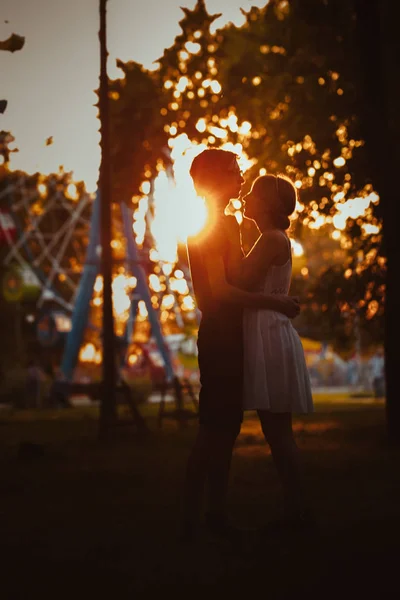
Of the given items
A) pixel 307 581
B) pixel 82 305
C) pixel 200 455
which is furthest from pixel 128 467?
pixel 82 305

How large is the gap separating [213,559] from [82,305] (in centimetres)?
3334

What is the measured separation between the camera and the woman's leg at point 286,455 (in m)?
6.01

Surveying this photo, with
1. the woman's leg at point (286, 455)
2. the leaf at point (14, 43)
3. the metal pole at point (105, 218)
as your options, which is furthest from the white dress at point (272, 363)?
the metal pole at point (105, 218)

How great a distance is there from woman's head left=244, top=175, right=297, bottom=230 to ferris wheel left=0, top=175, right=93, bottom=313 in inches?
1902

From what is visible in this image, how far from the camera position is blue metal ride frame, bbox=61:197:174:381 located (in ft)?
122

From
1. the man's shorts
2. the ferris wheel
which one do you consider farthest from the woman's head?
the ferris wheel

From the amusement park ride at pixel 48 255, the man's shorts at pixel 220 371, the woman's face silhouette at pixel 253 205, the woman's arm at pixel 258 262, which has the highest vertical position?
the amusement park ride at pixel 48 255

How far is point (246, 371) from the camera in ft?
19.3

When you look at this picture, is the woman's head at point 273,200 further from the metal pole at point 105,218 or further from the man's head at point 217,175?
the metal pole at point 105,218

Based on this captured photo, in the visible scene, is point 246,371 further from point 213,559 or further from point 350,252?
point 350,252

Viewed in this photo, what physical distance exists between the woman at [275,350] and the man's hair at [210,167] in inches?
10.6

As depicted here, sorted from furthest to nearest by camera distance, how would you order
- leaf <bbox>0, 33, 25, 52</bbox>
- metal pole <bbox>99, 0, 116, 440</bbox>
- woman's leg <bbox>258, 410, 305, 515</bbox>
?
1. metal pole <bbox>99, 0, 116, 440</bbox>
2. leaf <bbox>0, 33, 25, 52</bbox>
3. woman's leg <bbox>258, 410, 305, 515</bbox>

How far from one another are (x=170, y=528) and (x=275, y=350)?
1.39 metres

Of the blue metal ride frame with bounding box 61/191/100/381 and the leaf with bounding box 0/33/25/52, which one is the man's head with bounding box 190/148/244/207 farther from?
the blue metal ride frame with bounding box 61/191/100/381
